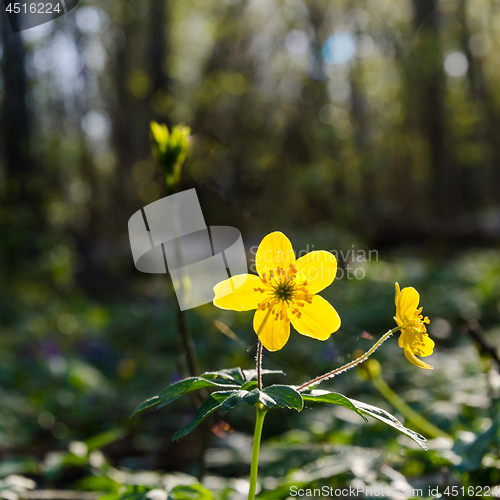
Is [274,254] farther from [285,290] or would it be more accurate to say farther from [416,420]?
[416,420]

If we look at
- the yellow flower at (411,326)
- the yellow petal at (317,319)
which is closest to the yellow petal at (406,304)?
the yellow flower at (411,326)

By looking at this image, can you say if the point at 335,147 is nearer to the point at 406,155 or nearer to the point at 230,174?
the point at 406,155

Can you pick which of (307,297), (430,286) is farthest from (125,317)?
(307,297)

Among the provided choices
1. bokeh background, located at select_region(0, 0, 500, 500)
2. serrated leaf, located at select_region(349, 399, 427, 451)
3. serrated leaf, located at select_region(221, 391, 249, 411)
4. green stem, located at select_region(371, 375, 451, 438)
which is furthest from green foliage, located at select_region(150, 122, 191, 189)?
green stem, located at select_region(371, 375, 451, 438)

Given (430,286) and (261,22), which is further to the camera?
(261,22)

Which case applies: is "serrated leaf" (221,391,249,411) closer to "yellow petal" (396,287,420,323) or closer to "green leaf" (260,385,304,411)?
"green leaf" (260,385,304,411)

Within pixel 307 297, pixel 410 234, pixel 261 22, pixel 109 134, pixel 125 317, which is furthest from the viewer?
pixel 109 134

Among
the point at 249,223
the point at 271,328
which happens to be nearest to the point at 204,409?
the point at 271,328
